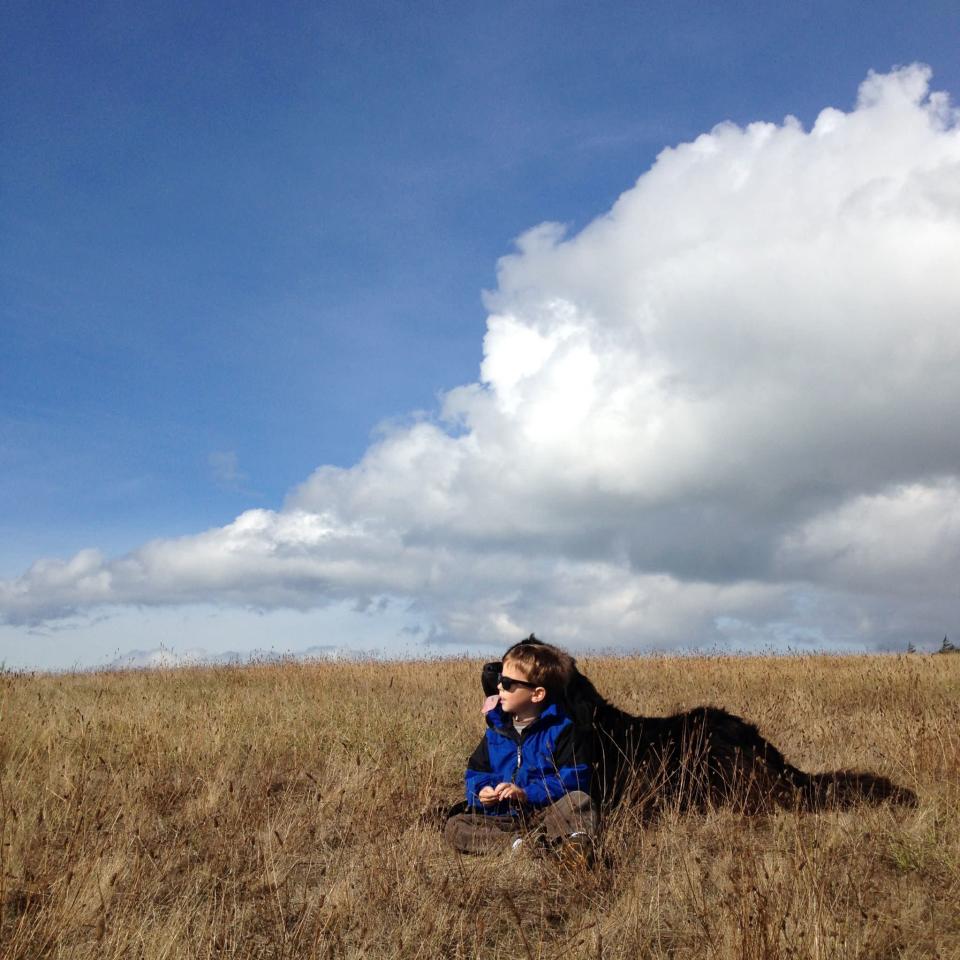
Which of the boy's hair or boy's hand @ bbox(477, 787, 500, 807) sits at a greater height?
the boy's hair

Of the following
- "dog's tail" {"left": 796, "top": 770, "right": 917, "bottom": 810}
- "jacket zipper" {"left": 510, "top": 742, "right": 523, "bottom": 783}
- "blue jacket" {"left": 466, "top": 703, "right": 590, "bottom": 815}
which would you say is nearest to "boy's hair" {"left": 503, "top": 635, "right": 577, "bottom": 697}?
"blue jacket" {"left": 466, "top": 703, "right": 590, "bottom": 815}

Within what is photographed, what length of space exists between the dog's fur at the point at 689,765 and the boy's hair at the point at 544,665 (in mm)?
144

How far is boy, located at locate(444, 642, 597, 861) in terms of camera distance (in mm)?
4086

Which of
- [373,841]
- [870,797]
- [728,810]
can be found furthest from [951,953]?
[373,841]

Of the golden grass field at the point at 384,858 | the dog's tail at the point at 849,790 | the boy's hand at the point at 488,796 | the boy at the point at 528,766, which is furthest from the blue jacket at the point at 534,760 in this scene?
the dog's tail at the point at 849,790

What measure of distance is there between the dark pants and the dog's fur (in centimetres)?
39

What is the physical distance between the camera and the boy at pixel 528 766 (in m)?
4.09

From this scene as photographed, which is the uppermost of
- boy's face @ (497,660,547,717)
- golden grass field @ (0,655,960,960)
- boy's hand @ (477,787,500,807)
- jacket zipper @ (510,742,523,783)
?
boy's face @ (497,660,547,717)

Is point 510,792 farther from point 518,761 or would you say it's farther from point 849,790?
point 849,790

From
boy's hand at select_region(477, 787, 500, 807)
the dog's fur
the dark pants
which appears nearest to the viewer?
the dark pants

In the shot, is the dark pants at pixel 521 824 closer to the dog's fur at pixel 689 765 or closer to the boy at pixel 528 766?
the boy at pixel 528 766

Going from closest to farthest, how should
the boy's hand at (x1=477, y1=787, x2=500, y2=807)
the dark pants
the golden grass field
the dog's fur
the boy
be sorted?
the golden grass field, the dark pants, the boy, the boy's hand at (x1=477, y1=787, x2=500, y2=807), the dog's fur

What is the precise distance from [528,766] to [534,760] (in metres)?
0.05

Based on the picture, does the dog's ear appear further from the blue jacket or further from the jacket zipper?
the jacket zipper
